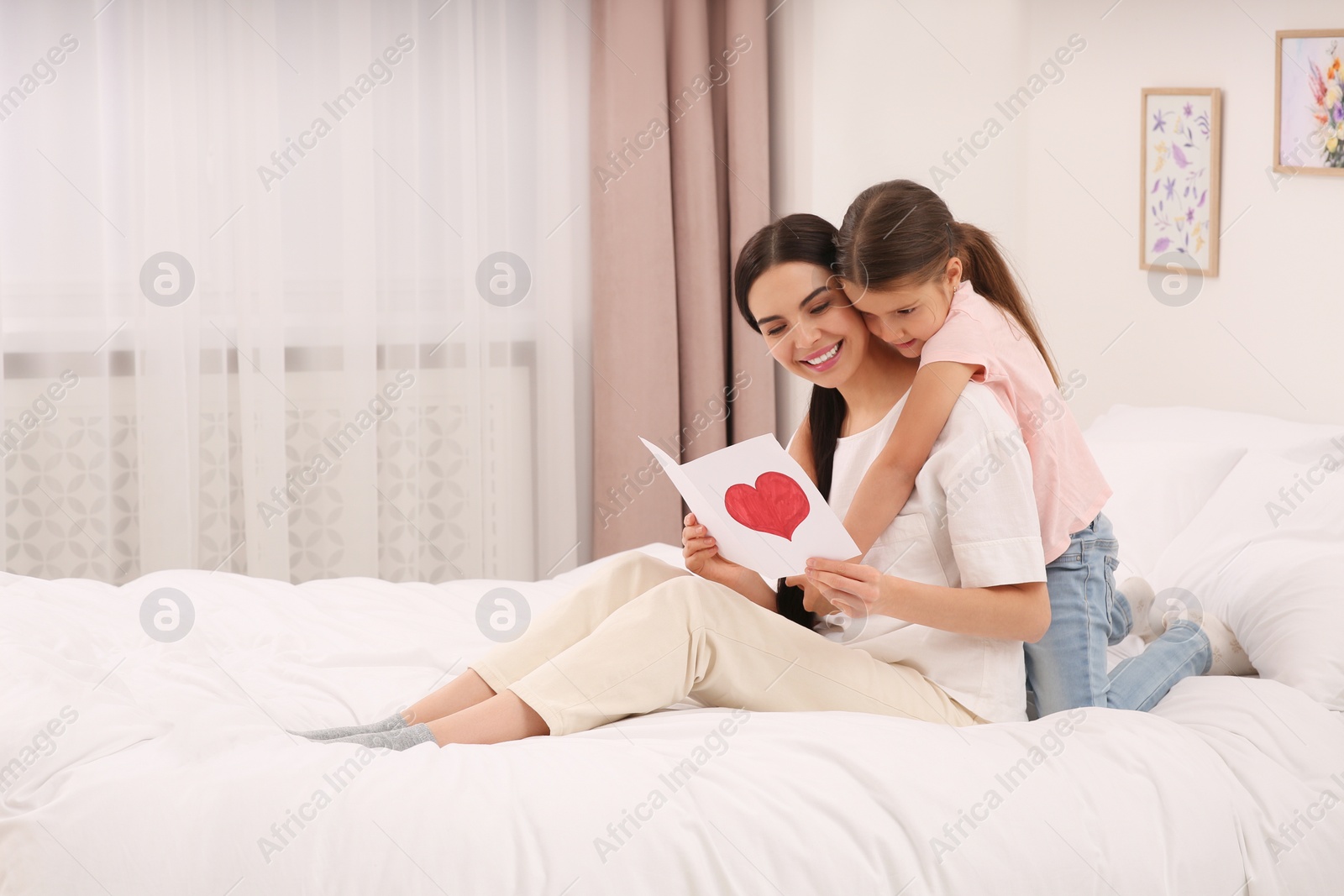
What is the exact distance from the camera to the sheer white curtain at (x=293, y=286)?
2775mm

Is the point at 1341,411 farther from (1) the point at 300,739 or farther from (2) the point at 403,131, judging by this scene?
(2) the point at 403,131

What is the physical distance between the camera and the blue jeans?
4.50 feet

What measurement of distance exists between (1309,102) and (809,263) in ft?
3.52

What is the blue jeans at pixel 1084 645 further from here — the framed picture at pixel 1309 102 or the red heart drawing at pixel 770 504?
the framed picture at pixel 1309 102

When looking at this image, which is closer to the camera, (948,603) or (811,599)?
(948,603)

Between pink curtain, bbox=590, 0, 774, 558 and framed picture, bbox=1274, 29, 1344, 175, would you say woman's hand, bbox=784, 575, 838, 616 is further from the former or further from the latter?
pink curtain, bbox=590, 0, 774, 558

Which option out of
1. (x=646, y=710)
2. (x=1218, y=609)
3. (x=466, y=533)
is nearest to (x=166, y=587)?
(x=646, y=710)

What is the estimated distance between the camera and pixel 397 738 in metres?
1.24

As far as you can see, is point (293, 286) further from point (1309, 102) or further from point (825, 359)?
point (1309, 102)

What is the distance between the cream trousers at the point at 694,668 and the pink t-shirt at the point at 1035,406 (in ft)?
0.83

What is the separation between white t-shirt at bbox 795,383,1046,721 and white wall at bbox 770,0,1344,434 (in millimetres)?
961

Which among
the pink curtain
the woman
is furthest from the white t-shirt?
the pink curtain

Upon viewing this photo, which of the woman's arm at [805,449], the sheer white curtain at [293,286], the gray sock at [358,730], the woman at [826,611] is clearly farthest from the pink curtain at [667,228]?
the gray sock at [358,730]

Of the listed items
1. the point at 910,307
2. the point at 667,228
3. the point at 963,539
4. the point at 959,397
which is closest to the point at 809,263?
the point at 910,307
